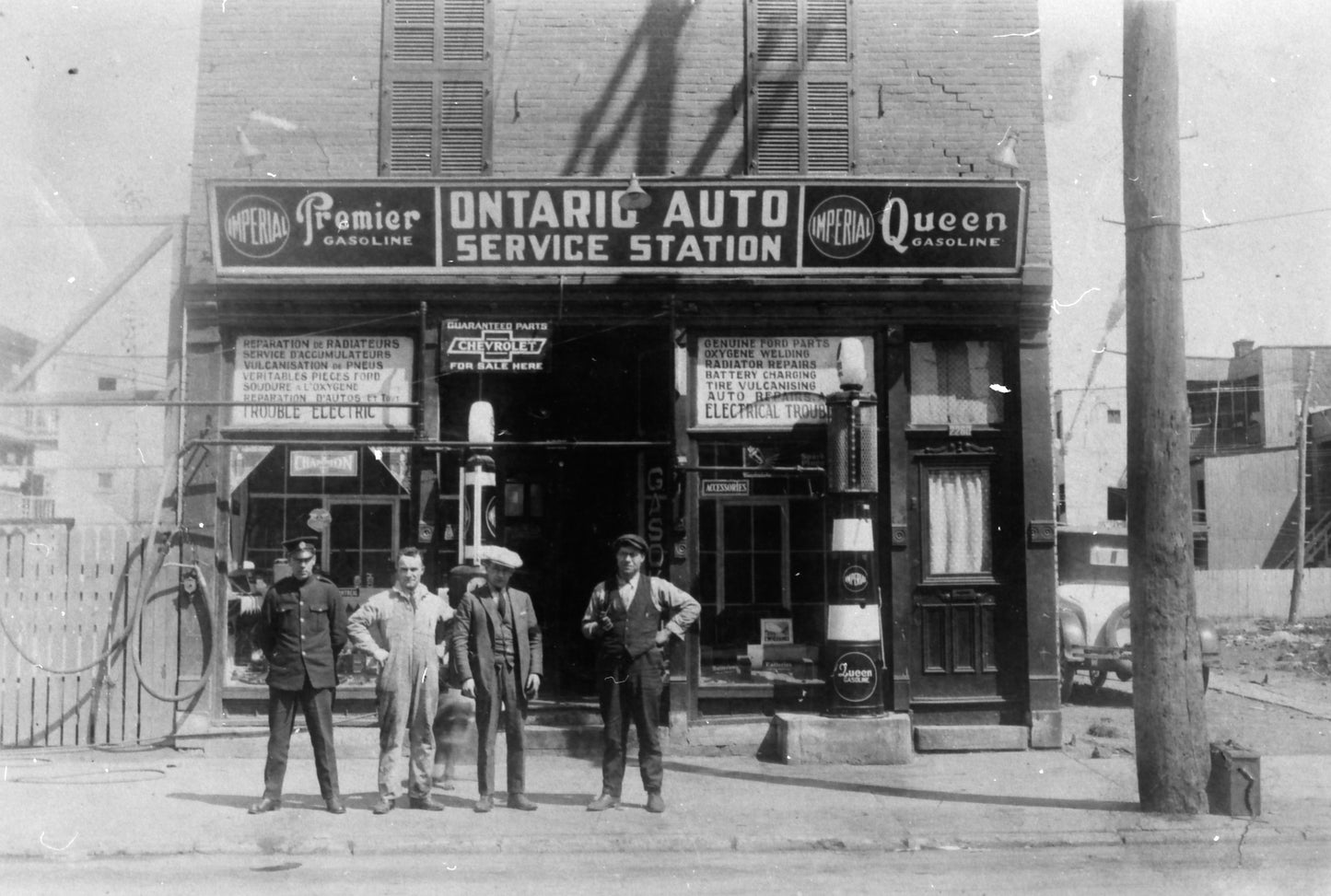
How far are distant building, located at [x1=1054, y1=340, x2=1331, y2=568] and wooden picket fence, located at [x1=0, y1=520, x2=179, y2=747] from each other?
105 ft

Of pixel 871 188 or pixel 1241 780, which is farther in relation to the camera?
pixel 871 188

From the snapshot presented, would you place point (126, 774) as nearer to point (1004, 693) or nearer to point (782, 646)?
point (782, 646)

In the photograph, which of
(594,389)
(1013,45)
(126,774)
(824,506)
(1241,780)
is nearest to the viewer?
(1241,780)

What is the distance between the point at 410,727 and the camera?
8234 mm

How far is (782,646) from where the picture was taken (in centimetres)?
1085

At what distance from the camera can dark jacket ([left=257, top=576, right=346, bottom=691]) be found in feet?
26.4

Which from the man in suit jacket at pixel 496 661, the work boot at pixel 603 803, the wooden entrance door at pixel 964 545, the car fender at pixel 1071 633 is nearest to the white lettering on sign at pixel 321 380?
the man in suit jacket at pixel 496 661

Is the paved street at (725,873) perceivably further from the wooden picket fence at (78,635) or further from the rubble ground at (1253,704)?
the wooden picket fence at (78,635)

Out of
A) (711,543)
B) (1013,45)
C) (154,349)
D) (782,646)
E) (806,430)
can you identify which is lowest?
(782,646)

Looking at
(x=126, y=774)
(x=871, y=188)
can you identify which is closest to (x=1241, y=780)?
(x=871, y=188)

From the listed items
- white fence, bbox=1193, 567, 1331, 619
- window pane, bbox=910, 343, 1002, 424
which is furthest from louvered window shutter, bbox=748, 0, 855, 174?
white fence, bbox=1193, 567, 1331, 619

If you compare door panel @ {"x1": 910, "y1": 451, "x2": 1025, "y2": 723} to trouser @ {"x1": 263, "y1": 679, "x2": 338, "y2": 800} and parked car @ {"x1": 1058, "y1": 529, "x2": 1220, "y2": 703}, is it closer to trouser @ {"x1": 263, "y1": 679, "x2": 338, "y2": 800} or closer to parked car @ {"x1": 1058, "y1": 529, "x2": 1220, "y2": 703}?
parked car @ {"x1": 1058, "y1": 529, "x2": 1220, "y2": 703}

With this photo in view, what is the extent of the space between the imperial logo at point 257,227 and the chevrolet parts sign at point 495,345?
1.70 m

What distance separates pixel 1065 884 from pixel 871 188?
6277 millimetres
